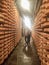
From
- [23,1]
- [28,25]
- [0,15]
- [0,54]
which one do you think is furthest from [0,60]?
[28,25]

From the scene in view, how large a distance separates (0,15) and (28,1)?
6.23m

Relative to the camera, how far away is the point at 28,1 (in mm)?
11000

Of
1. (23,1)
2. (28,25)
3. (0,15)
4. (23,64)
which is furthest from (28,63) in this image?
(28,25)

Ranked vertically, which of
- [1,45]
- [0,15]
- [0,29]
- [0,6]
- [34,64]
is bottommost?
[34,64]

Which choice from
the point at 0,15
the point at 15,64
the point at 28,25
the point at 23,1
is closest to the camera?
the point at 0,15

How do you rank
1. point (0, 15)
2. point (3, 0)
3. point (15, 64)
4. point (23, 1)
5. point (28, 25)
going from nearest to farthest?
1. point (0, 15)
2. point (3, 0)
3. point (15, 64)
4. point (23, 1)
5. point (28, 25)

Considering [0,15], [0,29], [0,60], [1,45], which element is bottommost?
[0,60]

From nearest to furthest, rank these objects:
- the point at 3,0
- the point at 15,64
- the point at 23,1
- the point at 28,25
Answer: the point at 3,0 → the point at 15,64 → the point at 23,1 → the point at 28,25

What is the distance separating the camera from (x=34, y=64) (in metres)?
6.53

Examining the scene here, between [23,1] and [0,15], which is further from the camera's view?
[23,1]

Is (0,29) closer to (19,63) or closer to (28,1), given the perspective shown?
(19,63)

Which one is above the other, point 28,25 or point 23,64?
point 28,25

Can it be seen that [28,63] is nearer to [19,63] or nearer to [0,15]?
[19,63]

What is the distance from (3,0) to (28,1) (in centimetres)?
562
